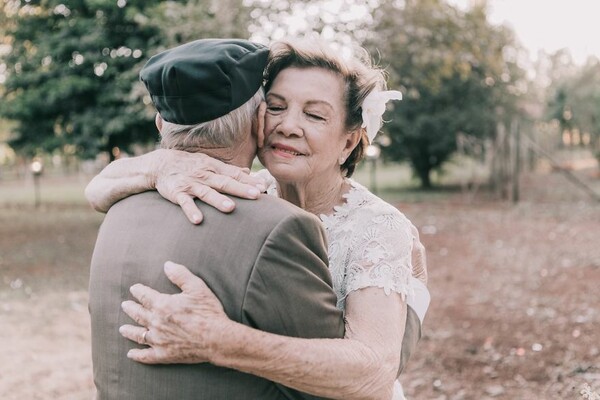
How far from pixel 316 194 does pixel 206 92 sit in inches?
32.7

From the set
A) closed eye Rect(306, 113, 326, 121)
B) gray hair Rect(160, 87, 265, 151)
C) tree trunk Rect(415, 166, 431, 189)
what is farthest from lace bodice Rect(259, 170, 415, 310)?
tree trunk Rect(415, 166, 431, 189)

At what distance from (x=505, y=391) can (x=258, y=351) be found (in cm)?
458

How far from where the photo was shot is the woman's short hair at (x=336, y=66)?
240 centimetres

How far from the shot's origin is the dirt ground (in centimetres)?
597

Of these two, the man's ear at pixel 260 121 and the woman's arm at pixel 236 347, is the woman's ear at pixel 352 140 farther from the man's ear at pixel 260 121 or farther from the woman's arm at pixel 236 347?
the woman's arm at pixel 236 347

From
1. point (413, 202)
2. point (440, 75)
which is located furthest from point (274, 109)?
point (413, 202)

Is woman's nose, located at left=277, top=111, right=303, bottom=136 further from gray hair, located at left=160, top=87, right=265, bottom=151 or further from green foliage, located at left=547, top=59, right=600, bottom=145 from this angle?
green foliage, located at left=547, top=59, right=600, bottom=145

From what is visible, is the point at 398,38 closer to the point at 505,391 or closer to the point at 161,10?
the point at 161,10

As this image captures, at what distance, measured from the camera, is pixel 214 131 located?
2029 millimetres

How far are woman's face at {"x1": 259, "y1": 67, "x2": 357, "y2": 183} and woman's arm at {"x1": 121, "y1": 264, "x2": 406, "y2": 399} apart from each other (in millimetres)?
782

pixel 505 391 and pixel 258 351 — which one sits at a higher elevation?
pixel 258 351

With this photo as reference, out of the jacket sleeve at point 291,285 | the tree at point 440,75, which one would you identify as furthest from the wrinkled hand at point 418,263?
the tree at point 440,75

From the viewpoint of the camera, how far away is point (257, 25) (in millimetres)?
9812

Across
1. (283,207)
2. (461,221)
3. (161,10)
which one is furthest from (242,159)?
(461,221)
